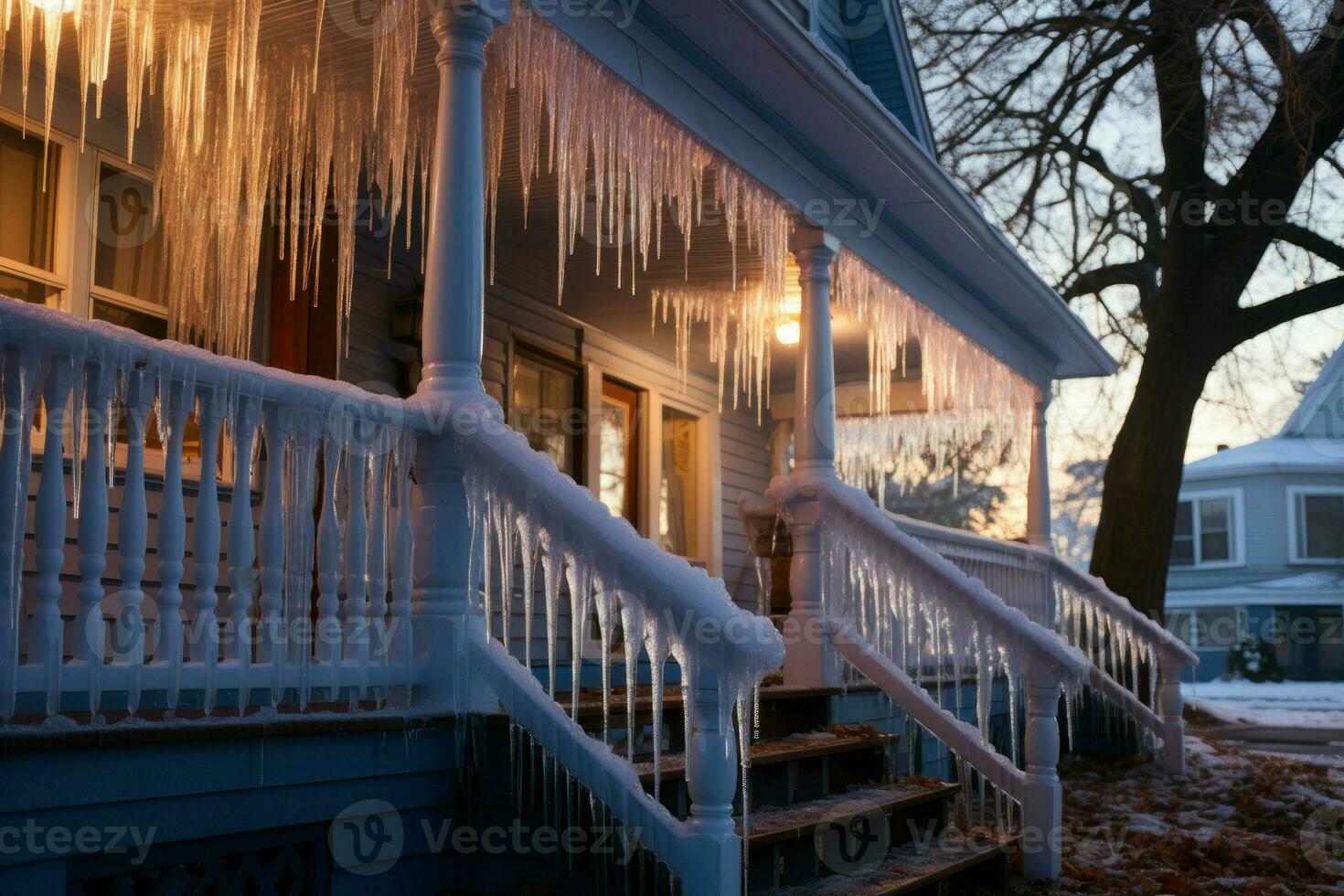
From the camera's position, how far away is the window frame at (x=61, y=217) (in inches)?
216

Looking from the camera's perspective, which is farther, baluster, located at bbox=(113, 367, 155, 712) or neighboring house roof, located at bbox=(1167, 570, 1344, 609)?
neighboring house roof, located at bbox=(1167, 570, 1344, 609)

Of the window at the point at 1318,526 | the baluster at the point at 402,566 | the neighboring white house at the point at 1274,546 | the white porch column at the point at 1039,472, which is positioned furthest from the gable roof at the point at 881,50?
the window at the point at 1318,526

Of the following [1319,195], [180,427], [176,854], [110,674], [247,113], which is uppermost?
[1319,195]

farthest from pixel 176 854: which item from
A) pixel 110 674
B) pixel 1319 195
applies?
pixel 1319 195

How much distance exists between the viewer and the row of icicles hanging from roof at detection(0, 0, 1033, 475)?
483 cm

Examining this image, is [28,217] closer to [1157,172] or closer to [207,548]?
[207,548]

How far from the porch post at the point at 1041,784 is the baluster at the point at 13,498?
427 centimetres

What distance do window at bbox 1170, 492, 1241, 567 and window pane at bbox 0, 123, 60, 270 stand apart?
2377cm

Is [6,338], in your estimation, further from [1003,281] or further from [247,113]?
[1003,281]

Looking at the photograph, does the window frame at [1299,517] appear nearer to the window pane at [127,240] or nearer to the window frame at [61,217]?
the window pane at [127,240]

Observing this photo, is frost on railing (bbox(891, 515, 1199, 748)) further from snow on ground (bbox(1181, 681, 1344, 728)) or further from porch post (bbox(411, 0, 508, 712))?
porch post (bbox(411, 0, 508, 712))

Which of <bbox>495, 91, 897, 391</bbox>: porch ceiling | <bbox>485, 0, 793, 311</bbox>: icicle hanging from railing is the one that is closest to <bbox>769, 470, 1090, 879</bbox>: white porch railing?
<bbox>485, 0, 793, 311</bbox>: icicle hanging from railing

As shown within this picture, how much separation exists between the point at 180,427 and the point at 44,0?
7.45 feet

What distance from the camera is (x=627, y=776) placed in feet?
12.4
